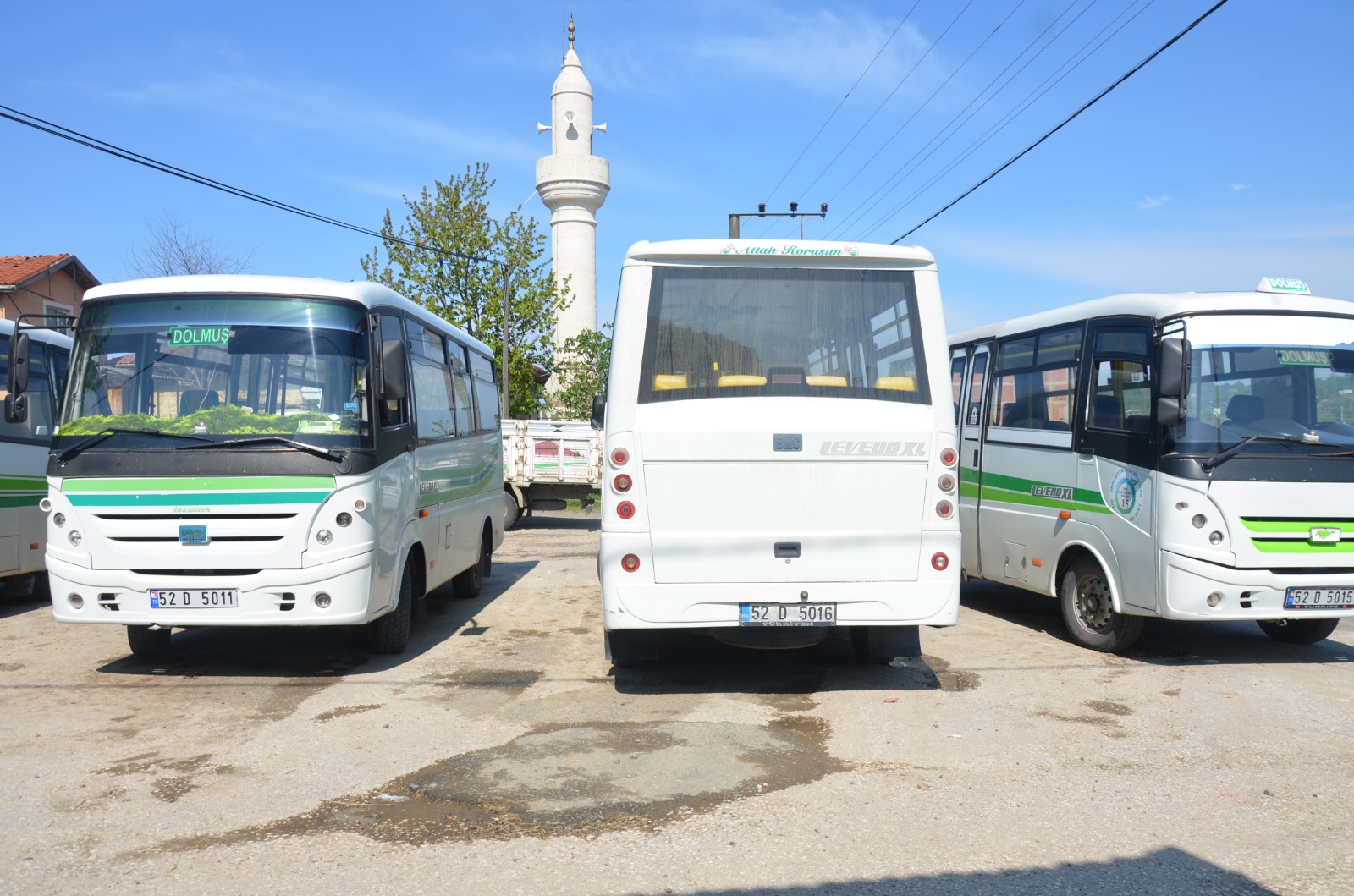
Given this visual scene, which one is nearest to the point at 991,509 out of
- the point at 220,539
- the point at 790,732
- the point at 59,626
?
the point at 790,732

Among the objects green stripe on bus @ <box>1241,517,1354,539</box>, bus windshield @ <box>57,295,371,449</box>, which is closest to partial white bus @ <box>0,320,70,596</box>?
bus windshield @ <box>57,295,371,449</box>

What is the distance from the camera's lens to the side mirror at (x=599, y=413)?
7.49m

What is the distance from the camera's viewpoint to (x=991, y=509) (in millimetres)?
10734

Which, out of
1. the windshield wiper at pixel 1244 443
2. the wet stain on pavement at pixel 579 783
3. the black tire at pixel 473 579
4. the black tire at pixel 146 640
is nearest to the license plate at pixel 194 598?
the black tire at pixel 146 640

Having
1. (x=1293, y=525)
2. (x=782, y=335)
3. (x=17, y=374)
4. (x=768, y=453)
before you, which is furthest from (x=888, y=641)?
(x=17, y=374)

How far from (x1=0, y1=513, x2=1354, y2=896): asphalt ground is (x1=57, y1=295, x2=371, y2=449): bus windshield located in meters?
1.84

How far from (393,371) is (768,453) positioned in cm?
280

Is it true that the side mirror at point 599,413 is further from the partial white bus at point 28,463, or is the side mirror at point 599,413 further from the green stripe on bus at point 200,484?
the partial white bus at point 28,463

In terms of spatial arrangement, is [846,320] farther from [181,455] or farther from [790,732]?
[181,455]

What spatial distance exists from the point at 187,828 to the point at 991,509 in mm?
7922

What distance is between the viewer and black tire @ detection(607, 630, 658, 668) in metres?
7.59

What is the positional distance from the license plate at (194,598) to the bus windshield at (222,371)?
1002 millimetres

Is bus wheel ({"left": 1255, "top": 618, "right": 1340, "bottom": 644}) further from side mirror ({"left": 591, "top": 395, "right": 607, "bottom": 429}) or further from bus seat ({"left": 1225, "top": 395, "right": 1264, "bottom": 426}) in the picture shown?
side mirror ({"left": 591, "top": 395, "right": 607, "bottom": 429})

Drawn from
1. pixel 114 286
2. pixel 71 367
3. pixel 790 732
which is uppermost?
pixel 114 286
